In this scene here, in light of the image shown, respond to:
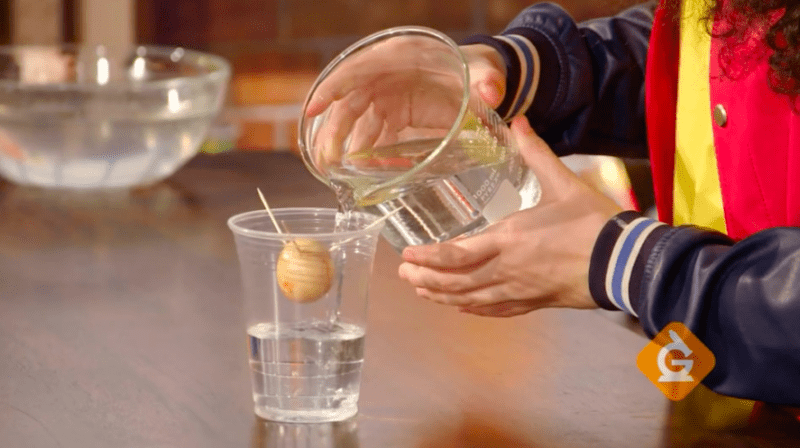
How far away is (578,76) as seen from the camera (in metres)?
1.12

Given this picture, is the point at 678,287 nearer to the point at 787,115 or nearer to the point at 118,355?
the point at 787,115

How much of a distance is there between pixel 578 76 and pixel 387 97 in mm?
338

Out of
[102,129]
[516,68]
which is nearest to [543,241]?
[516,68]

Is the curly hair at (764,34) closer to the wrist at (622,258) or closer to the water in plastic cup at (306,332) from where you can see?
the wrist at (622,258)

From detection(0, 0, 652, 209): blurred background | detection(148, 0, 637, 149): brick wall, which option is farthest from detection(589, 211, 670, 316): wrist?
detection(148, 0, 637, 149): brick wall

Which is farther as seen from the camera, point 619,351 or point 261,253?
point 619,351

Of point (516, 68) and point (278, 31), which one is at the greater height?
point (516, 68)

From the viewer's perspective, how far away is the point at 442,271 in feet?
2.67

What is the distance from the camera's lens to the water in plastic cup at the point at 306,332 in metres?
0.71

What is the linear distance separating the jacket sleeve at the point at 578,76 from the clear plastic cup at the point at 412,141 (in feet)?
0.83

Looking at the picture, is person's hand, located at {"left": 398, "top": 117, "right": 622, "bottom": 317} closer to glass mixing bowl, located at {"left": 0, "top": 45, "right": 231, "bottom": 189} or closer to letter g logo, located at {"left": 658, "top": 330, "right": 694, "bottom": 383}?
letter g logo, located at {"left": 658, "top": 330, "right": 694, "bottom": 383}

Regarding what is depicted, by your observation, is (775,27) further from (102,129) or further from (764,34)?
(102,129)

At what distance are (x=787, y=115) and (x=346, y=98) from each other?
0.36m

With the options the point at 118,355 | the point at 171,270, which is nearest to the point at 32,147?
the point at 171,270
